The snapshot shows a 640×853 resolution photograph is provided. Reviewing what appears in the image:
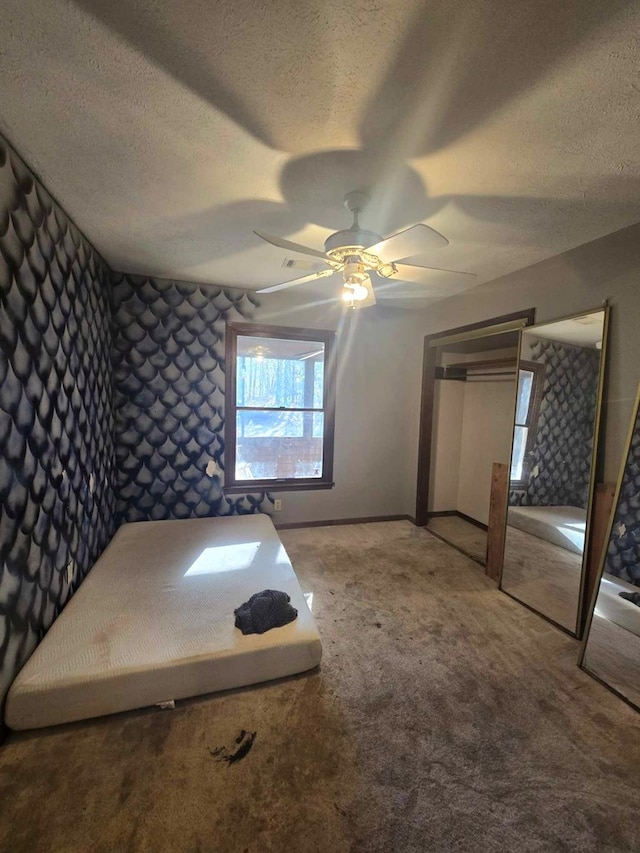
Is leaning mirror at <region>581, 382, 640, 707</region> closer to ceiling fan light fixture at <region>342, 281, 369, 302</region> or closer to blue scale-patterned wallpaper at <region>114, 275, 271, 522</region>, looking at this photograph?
ceiling fan light fixture at <region>342, 281, 369, 302</region>

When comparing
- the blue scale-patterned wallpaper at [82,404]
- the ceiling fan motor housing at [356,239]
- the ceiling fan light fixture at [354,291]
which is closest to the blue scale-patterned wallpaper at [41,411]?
the blue scale-patterned wallpaper at [82,404]

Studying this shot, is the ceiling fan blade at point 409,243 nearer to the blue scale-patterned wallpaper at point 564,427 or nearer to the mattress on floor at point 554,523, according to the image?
the blue scale-patterned wallpaper at point 564,427

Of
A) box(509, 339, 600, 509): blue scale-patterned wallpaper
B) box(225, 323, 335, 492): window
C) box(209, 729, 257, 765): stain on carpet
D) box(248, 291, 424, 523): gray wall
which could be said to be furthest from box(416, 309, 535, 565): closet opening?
box(209, 729, 257, 765): stain on carpet

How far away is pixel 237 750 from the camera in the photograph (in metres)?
1.46

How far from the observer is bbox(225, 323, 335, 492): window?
3658 millimetres

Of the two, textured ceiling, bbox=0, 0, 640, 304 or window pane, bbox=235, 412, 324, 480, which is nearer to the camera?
textured ceiling, bbox=0, 0, 640, 304

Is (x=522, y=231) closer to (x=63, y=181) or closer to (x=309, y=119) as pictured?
(x=309, y=119)

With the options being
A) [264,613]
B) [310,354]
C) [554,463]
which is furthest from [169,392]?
[554,463]

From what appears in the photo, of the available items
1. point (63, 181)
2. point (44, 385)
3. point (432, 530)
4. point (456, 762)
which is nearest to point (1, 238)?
point (63, 181)

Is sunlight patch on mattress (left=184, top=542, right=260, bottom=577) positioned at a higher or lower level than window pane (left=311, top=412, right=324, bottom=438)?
lower

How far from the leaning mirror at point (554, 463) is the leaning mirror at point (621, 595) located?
0.21 meters

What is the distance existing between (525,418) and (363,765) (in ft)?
7.74

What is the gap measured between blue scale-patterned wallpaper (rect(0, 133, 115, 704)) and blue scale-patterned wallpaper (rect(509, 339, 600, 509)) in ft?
10.2

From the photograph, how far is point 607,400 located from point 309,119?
216 cm
